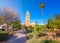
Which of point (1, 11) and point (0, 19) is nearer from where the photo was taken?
point (0, 19)

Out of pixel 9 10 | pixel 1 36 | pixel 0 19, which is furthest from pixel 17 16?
pixel 1 36

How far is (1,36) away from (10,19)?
1053 centimetres

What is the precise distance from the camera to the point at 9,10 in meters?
26.5

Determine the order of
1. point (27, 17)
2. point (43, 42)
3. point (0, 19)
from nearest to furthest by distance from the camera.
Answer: point (43, 42) → point (0, 19) → point (27, 17)

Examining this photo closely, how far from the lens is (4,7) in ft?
87.9

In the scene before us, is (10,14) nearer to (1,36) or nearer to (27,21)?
(1,36)

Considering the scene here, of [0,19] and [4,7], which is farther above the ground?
[4,7]

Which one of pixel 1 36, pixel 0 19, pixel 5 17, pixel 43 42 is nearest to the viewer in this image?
pixel 43 42

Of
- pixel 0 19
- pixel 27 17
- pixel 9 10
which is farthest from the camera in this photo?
pixel 27 17

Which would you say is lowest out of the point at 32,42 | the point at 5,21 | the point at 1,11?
the point at 32,42

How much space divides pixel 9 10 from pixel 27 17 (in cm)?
1636

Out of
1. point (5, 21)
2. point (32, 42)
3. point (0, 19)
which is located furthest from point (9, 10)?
point (32, 42)

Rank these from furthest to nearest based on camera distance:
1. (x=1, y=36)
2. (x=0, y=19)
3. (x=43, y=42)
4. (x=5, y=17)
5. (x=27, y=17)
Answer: (x=27, y=17) < (x=5, y=17) < (x=0, y=19) < (x=1, y=36) < (x=43, y=42)

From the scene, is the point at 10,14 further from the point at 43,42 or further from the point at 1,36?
the point at 43,42
